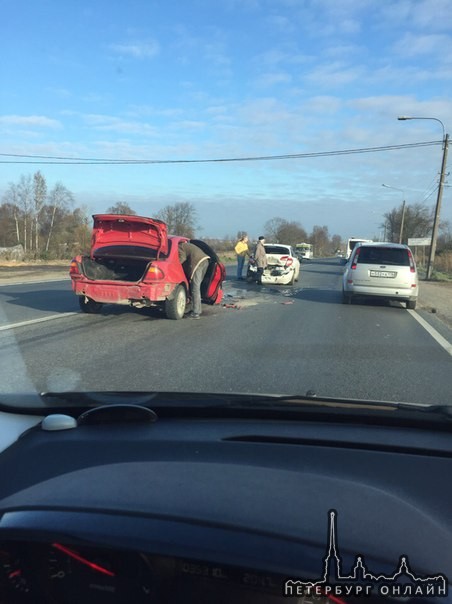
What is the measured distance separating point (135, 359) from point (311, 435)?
4.95 metres

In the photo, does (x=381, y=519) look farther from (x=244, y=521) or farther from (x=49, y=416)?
(x=49, y=416)

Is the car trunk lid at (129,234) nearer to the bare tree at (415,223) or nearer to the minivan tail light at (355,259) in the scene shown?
the minivan tail light at (355,259)

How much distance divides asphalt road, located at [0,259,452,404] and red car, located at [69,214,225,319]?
1.66 ft

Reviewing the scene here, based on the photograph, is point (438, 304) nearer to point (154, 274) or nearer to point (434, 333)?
point (434, 333)

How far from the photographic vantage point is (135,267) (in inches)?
469

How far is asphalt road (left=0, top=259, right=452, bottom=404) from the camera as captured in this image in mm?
6156

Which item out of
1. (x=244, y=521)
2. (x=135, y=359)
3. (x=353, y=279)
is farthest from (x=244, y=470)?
(x=353, y=279)

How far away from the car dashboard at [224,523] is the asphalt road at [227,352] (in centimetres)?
339

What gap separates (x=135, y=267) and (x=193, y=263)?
1.49 m

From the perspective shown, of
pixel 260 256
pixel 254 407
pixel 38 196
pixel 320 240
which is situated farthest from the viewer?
pixel 320 240

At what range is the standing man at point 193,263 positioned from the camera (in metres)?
11.1

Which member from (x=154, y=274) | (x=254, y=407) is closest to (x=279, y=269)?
(x=154, y=274)

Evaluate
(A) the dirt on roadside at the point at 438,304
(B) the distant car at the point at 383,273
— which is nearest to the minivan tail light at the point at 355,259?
(B) the distant car at the point at 383,273

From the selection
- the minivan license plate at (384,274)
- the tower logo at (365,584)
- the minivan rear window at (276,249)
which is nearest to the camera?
the tower logo at (365,584)
